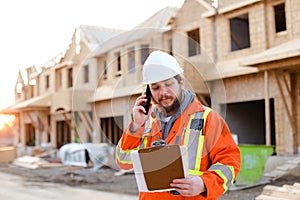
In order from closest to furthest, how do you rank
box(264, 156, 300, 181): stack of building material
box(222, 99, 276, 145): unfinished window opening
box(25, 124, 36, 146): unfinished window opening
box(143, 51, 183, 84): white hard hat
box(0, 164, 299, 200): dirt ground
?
1. box(143, 51, 183, 84): white hard hat
2. box(0, 164, 299, 200): dirt ground
3. box(264, 156, 300, 181): stack of building material
4. box(222, 99, 276, 145): unfinished window opening
5. box(25, 124, 36, 146): unfinished window opening

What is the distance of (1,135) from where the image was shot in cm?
4200

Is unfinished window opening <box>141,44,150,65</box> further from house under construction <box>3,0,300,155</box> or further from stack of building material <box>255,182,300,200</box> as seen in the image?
stack of building material <box>255,182,300,200</box>

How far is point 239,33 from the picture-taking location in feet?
48.4

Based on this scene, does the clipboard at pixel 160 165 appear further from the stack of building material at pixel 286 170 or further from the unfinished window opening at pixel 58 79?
the unfinished window opening at pixel 58 79

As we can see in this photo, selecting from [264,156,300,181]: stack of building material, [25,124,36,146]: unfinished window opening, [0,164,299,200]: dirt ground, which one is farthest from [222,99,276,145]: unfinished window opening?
[25,124,36,146]: unfinished window opening

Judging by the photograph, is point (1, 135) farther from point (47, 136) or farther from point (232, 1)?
point (232, 1)

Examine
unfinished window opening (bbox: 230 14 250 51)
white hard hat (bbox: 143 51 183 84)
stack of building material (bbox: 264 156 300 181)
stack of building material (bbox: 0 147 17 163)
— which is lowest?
stack of building material (bbox: 0 147 17 163)

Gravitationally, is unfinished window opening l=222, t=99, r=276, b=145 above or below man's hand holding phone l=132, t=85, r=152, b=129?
below

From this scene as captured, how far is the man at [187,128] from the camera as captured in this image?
1.81 meters

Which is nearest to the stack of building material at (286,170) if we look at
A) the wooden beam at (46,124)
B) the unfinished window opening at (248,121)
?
the unfinished window opening at (248,121)

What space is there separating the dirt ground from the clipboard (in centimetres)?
693

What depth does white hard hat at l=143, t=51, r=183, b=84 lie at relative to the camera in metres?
1.79

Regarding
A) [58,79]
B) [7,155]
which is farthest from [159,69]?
[58,79]

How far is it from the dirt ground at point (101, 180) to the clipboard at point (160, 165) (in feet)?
22.7
